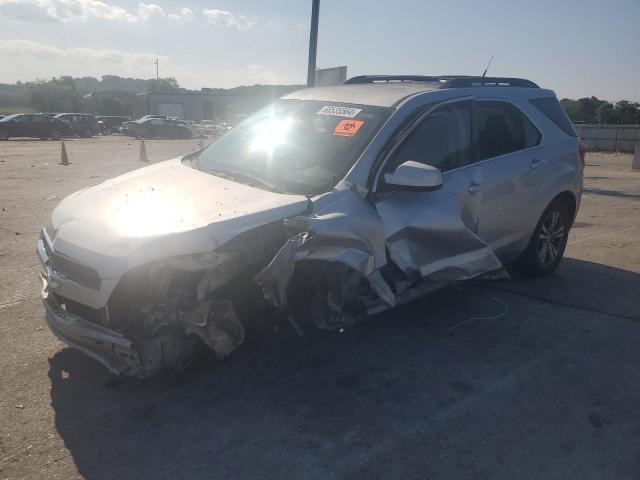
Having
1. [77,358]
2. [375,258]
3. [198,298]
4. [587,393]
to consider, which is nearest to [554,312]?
[587,393]

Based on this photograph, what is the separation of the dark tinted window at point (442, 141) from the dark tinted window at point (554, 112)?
1.28 metres

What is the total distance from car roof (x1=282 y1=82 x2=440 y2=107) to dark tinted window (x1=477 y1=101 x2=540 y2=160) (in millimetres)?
521

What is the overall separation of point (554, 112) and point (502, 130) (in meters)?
1.11

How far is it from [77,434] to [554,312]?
3866 mm

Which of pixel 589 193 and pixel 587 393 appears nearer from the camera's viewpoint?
pixel 587 393

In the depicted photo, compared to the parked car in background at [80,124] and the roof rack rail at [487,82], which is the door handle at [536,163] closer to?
the roof rack rail at [487,82]

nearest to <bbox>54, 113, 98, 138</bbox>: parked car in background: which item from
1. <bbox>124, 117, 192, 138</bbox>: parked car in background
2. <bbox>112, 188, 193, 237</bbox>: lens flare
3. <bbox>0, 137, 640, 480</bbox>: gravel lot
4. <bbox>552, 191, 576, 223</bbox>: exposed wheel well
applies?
<bbox>124, 117, 192, 138</bbox>: parked car in background

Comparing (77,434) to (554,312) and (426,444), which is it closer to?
(426,444)

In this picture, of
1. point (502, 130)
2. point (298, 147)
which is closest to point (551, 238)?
point (502, 130)

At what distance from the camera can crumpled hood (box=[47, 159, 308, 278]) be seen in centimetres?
326

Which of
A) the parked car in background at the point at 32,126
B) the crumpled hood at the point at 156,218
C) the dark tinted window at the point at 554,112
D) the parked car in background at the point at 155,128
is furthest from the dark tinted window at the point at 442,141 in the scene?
the parked car in background at the point at 155,128

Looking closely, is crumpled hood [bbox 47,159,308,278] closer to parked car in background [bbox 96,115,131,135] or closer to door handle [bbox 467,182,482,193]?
door handle [bbox 467,182,482,193]

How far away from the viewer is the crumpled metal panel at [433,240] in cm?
398

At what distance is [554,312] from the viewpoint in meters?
5.09
